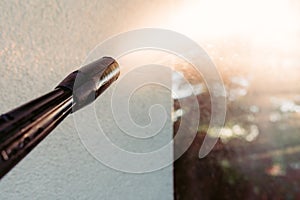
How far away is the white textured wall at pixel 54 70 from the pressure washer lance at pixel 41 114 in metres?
0.25

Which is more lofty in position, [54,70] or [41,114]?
[41,114]

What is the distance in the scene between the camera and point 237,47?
799mm

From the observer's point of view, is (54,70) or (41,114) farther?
(54,70)

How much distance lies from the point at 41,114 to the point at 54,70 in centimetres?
37

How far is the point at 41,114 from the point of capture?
0.67 ft

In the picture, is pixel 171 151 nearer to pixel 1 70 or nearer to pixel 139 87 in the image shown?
pixel 139 87

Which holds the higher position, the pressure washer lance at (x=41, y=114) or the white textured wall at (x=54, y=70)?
the pressure washer lance at (x=41, y=114)

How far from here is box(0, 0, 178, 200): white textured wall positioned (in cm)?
49

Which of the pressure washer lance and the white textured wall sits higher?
the pressure washer lance

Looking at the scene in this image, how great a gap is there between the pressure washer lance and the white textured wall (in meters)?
0.25

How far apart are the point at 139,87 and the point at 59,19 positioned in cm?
26

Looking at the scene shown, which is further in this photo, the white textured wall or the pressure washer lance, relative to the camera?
the white textured wall

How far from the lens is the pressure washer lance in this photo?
7.0 inches

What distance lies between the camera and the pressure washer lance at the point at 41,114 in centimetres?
18
